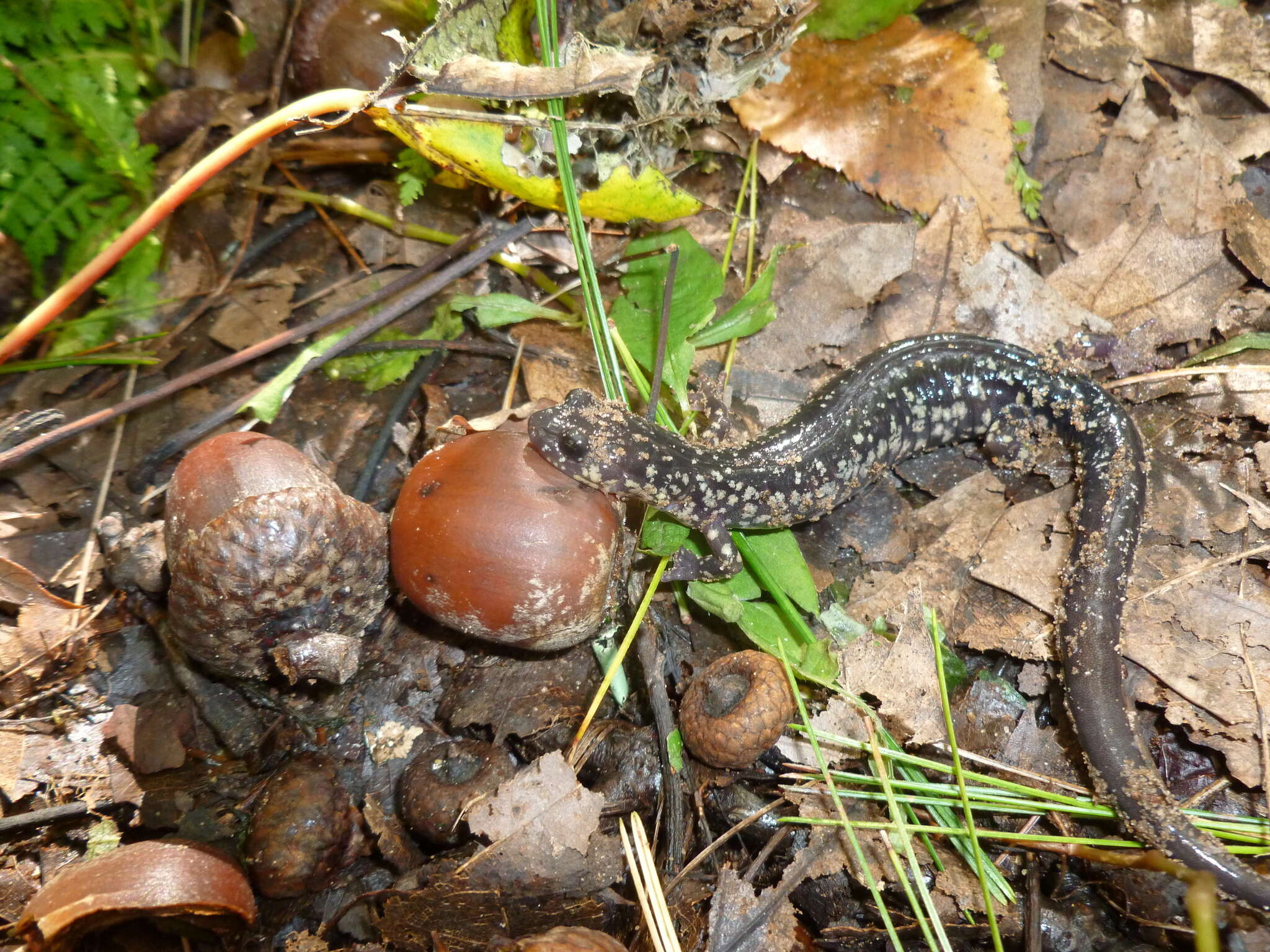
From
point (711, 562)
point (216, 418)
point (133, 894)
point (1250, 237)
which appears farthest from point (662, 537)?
point (1250, 237)

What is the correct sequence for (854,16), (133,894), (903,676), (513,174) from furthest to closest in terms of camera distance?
(854,16), (513,174), (903,676), (133,894)

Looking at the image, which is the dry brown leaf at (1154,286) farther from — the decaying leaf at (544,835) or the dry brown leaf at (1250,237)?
the decaying leaf at (544,835)

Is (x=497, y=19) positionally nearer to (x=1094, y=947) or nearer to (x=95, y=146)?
(x=95, y=146)

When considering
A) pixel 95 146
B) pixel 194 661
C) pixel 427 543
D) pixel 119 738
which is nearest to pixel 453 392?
pixel 427 543

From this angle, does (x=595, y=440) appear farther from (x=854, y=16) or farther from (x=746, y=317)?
(x=854, y=16)

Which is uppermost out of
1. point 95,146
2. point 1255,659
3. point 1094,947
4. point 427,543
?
point 95,146

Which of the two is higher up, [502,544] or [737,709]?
[502,544]

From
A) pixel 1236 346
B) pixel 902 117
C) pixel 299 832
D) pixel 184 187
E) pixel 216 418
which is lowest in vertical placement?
pixel 299 832
